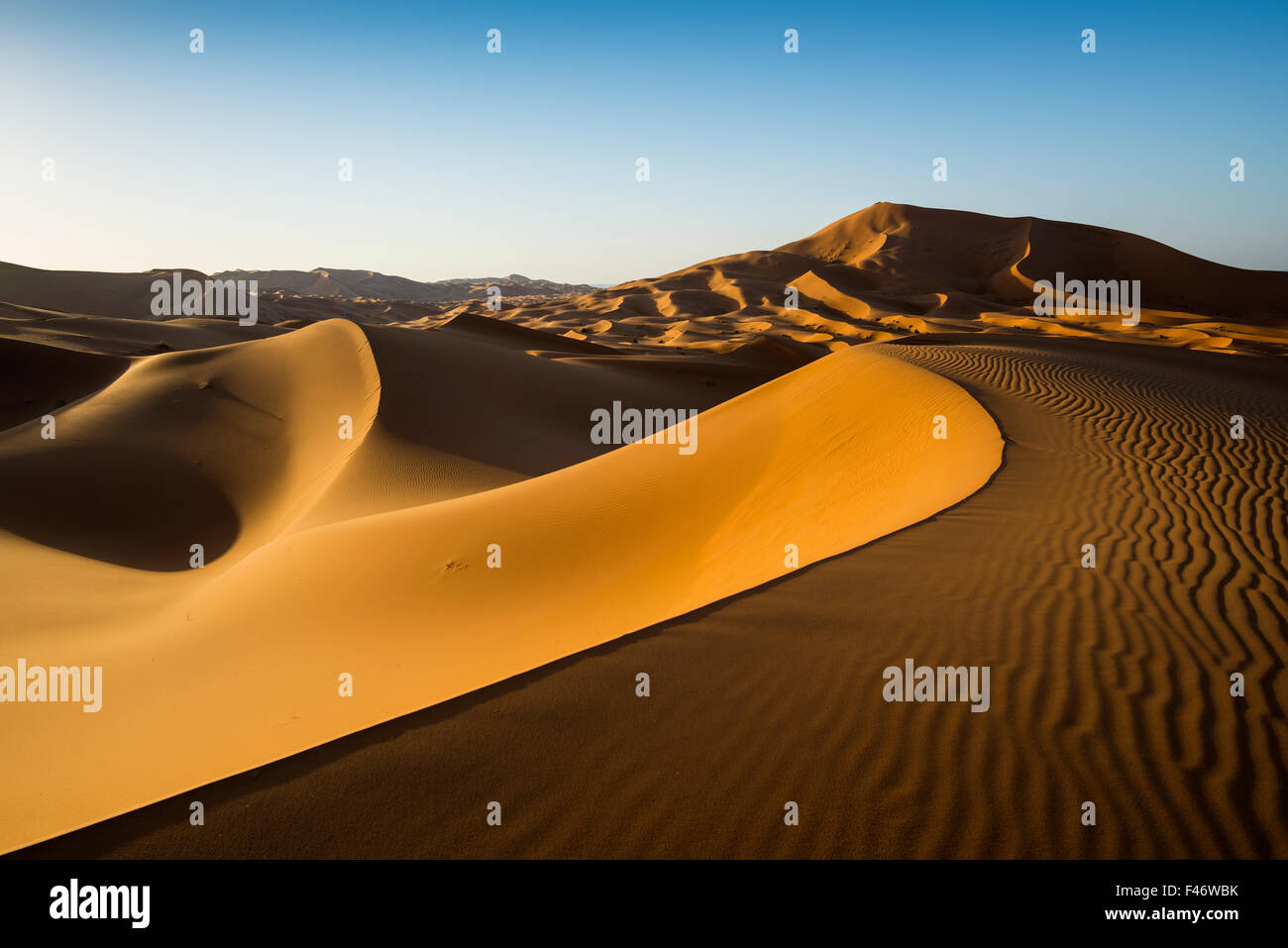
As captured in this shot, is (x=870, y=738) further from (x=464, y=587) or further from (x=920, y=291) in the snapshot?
(x=920, y=291)

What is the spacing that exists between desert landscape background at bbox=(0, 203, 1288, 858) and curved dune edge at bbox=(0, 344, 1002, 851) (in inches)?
2.0

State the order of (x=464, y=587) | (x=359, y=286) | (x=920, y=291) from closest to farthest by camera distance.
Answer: (x=464, y=587)
(x=920, y=291)
(x=359, y=286)

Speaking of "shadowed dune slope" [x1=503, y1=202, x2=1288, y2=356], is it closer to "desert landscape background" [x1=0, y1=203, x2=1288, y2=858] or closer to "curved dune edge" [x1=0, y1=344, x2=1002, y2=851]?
"desert landscape background" [x1=0, y1=203, x2=1288, y2=858]

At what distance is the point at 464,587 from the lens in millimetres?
7691

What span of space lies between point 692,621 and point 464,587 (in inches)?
169

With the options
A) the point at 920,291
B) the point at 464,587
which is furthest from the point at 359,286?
the point at 464,587

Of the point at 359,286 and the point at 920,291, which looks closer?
the point at 920,291

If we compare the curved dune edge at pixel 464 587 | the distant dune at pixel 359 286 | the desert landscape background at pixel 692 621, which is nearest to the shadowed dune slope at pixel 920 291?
the desert landscape background at pixel 692 621

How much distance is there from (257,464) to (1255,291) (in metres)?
67.0

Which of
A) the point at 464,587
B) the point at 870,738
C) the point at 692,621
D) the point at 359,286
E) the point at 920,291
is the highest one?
the point at 359,286

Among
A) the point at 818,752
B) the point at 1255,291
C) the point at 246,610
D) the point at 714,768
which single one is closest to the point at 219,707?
the point at 246,610

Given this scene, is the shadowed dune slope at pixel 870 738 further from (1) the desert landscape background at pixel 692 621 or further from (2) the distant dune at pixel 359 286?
(2) the distant dune at pixel 359 286

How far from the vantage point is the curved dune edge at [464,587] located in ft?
15.4
